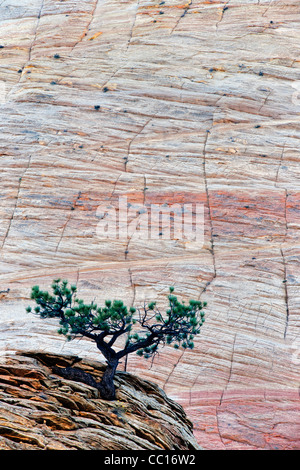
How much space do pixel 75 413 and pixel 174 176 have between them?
858 inches

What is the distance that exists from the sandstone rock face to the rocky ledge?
488 cm

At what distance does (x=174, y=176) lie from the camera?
3353 cm

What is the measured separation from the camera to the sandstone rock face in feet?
78.0

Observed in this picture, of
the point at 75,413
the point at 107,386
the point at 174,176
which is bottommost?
the point at 174,176

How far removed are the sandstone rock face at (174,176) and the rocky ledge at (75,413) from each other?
488cm

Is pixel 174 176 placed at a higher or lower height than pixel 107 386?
lower

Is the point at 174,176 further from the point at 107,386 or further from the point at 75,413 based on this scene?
the point at 75,413

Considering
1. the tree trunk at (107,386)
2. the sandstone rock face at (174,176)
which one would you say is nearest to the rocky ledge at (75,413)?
the tree trunk at (107,386)

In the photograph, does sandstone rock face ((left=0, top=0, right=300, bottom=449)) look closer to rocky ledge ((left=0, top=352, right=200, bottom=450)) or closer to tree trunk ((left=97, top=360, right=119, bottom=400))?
rocky ledge ((left=0, top=352, right=200, bottom=450))

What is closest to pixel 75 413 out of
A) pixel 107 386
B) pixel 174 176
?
pixel 107 386

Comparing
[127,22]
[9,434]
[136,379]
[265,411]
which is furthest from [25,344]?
[127,22]

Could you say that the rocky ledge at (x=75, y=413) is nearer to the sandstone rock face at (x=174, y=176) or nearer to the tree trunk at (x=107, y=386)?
the tree trunk at (x=107, y=386)

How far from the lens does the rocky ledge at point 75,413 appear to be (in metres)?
12.2

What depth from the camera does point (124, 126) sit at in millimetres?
36500
